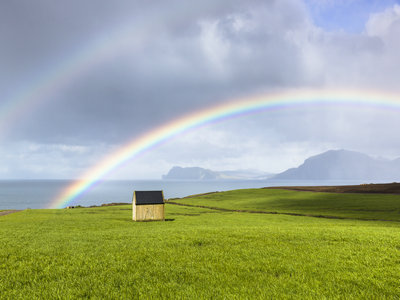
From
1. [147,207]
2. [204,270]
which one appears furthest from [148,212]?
[204,270]

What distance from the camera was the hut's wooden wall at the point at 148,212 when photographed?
40969mm

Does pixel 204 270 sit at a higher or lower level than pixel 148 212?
higher

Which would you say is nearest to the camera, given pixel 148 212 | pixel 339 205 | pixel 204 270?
pixel 204 270

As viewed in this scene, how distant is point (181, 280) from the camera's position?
9.23m

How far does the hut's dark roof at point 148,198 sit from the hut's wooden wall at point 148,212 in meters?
0.69

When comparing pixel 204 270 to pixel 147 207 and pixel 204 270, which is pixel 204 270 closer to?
pixel 204 270

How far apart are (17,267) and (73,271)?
309 centimetres

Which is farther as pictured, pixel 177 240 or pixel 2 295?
pixel 177 240

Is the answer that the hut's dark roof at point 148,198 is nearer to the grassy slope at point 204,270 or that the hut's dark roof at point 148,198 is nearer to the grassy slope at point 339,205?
the grassy slope at point 204,270

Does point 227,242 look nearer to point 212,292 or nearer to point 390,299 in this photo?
point 212,292

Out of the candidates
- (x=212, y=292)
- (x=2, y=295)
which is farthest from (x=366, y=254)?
(x=2, y=295)

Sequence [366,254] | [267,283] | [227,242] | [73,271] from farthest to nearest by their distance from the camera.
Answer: [227,242] → [366,254] → [73,271] → [267,283]

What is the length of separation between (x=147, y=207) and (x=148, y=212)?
2.84 feet

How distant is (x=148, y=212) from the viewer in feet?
137
